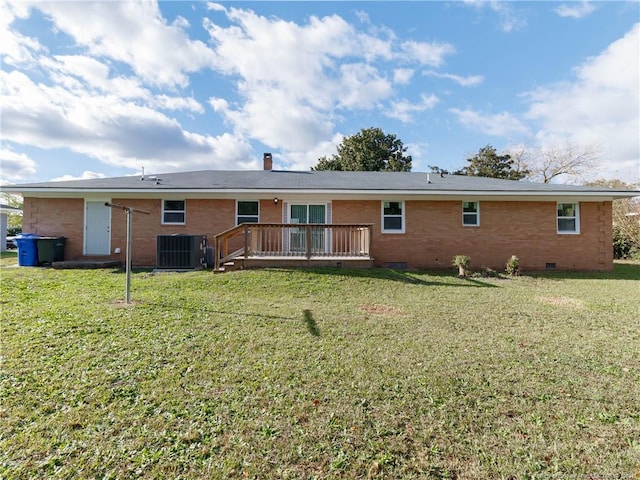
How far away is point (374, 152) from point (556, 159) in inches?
713

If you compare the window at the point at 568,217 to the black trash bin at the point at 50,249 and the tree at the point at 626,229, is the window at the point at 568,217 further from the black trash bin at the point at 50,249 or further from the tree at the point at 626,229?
the black trash bin at the point at 50,249

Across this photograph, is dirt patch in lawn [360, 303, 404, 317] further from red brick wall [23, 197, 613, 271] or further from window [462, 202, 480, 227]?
window [462, 202, 480, 227]

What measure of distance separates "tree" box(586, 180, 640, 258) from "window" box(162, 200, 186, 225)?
22.0 m

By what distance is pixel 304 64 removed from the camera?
38.7ft

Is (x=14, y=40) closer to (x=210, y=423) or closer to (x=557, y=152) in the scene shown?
(x=210, y=423)

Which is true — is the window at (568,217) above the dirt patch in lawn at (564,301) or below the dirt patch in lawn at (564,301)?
above

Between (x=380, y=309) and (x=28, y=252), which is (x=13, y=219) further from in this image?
(x=380, y=309)

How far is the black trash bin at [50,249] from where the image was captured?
1050 cm

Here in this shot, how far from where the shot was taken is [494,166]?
103 ft

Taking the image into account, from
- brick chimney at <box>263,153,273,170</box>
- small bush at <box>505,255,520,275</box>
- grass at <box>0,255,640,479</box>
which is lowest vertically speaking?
grass at <box>0,255,640,479</box>

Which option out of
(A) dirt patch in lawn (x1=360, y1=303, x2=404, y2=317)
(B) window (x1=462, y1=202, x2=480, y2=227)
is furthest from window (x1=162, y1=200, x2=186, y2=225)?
(B) window (x1=462, y1=202, x2=480, y2=227)

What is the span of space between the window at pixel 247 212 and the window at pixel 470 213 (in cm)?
808

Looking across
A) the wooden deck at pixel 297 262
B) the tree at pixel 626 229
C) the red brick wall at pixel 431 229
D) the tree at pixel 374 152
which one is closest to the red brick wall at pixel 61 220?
the red brick wall at pixel 431 229

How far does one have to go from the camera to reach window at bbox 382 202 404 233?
11.6 m
